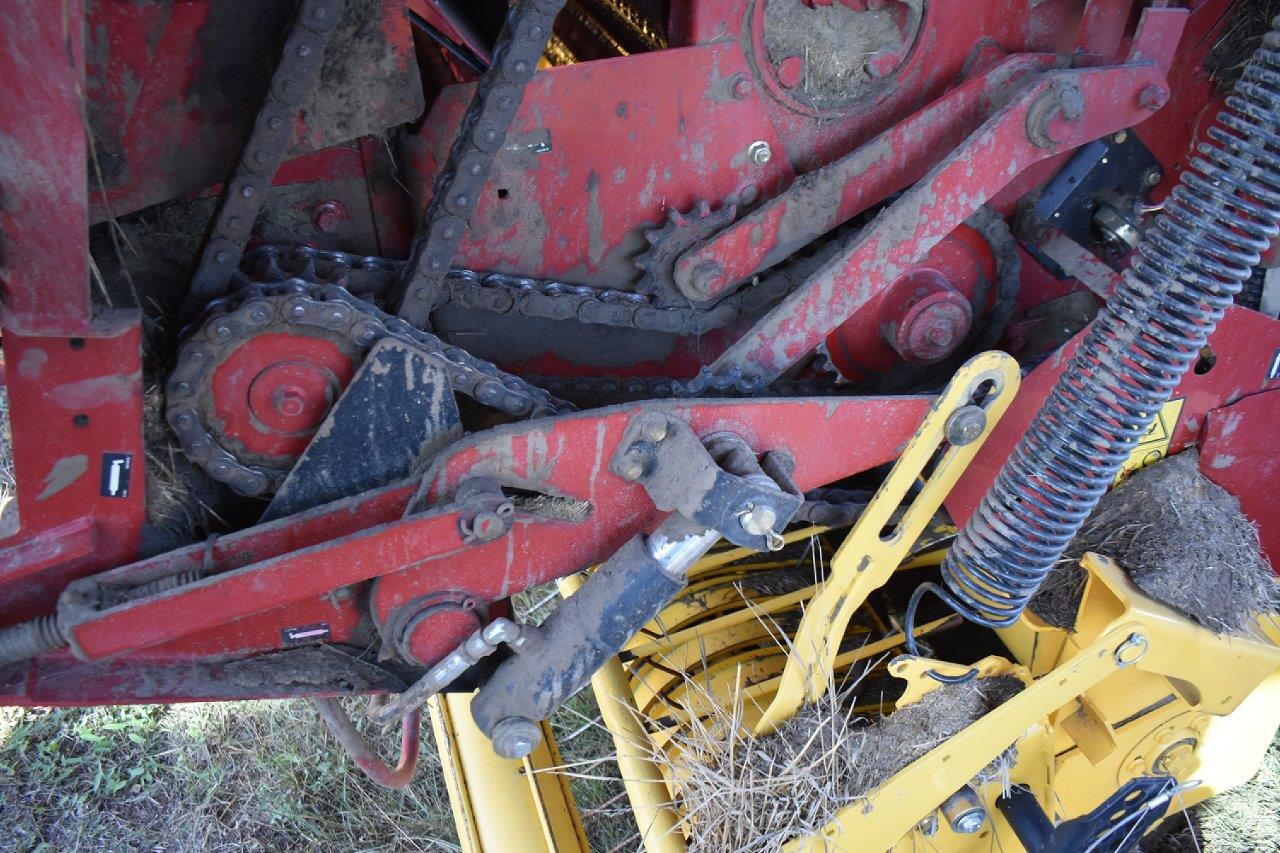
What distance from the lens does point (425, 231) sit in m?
2.35

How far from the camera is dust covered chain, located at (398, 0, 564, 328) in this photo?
2.19 metres

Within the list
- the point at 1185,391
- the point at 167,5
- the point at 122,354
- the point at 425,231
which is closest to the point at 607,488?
the point at 425,231

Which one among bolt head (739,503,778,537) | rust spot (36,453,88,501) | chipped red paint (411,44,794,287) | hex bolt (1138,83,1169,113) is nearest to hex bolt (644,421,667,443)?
bolt head (739,503,778,537)

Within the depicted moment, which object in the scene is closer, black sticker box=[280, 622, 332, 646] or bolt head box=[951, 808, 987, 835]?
black sticker box=[280, 622, 332, 646]

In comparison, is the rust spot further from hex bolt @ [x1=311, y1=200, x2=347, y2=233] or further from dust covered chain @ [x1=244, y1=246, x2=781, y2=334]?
hex bolt @ [x1=311, y1=200, x2=347, y2=233]

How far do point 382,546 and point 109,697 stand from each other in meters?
0.72

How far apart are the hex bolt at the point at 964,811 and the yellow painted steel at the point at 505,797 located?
102cm

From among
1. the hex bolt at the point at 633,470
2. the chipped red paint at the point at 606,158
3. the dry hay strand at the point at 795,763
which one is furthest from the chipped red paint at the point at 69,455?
the dry hay strand at the point at 795,763

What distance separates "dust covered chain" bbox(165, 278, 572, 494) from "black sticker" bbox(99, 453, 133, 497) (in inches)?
4.8

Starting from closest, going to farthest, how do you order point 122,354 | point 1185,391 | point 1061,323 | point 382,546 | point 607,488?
1. point 122,354
2. point 382,546
3. point 607,488
4. point 1185,391
5. point 1061,323

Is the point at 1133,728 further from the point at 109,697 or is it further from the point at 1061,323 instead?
the point at 109,697

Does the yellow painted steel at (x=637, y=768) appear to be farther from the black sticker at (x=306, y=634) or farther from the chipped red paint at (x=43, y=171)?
the chipped red paint at (x=43, y=171)

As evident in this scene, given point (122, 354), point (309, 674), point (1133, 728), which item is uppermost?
point (122, 354)

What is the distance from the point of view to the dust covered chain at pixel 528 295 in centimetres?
247
